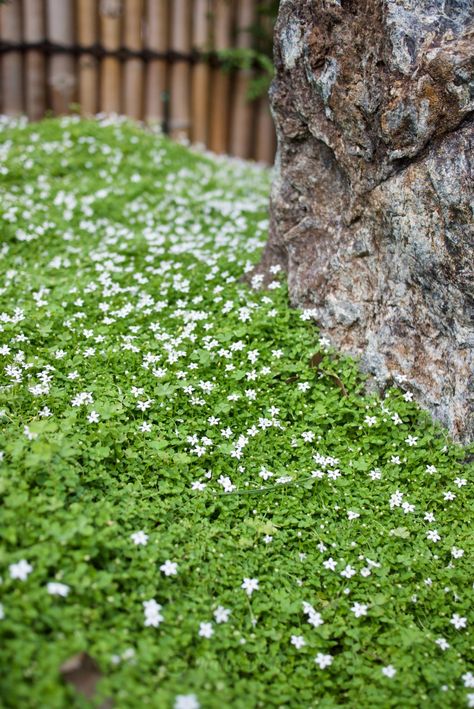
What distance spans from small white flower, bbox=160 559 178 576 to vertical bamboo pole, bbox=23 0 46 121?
8.71m

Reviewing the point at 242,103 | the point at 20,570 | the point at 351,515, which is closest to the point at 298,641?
the point at 351,515

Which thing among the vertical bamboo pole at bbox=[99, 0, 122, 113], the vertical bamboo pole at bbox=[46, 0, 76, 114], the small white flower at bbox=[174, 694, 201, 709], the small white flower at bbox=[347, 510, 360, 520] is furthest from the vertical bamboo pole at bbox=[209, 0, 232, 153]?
the small white flower at bbox=[174, 694, 201, 709]

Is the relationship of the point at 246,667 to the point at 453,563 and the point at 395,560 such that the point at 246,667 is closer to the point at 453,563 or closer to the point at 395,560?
the point at 395,560

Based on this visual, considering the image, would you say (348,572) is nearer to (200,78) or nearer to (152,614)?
(152,614)

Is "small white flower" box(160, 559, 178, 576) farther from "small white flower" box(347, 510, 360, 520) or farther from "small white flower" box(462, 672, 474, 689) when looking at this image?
"small white flower" box(462, 672, 474, 689)

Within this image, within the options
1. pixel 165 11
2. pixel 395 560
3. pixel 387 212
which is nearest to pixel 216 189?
pixel 165 11

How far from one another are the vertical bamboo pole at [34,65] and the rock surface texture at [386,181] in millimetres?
5833

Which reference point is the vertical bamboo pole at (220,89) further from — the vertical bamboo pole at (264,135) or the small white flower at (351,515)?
the small white flower at (351,515)

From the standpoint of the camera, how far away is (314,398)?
4840 mm

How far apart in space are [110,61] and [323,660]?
950cm

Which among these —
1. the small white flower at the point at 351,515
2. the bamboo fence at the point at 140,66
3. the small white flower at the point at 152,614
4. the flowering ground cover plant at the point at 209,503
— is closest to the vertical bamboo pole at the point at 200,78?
the bamboo fence at the point at 140,66

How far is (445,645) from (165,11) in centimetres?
1005

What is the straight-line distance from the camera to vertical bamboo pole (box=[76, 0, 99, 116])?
9664mm

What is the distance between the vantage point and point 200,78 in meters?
10.7
